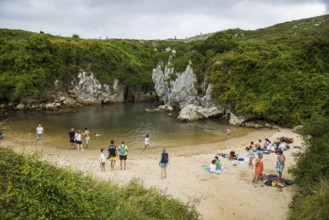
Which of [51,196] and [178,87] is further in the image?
[178,87]

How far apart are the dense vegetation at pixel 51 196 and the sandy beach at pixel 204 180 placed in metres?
0.85

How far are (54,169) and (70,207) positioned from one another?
1.46 meters

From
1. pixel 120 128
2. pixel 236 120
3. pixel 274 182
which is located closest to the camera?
pixel 274 182

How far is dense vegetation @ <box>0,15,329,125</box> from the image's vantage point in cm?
3173

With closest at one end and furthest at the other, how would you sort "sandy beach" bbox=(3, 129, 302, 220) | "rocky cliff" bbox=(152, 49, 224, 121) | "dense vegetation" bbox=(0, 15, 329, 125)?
"sandy beach" bbox=(3, 129, 302, 220)
"dense vegetation" bbox=(0, 15, 329, 125)
"rocky cliff" bbox=(152, 49, 224, 121)

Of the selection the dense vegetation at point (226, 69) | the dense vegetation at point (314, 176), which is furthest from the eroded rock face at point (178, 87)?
the dense vegetation at point (314, 176)

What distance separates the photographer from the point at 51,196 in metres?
5.72

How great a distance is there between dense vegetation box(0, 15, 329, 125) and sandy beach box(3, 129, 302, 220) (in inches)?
398

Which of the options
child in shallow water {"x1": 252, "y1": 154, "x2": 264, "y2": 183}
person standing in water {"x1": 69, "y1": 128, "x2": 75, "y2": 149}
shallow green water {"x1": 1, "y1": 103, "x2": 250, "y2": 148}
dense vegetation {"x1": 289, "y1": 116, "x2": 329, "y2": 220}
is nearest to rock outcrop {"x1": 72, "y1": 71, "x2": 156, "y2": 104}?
shallow green water {"x1": 1, "y1": 103, "x2": 250, "y2": 148}

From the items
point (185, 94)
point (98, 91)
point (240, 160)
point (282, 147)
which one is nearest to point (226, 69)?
point (185, 94)

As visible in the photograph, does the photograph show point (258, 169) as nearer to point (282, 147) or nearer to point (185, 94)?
point (282, 147)

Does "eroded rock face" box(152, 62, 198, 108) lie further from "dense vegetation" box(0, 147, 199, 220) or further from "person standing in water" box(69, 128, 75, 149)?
"dense vegetation" box(0, 147, 199, 220)

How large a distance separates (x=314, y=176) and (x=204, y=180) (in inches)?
224

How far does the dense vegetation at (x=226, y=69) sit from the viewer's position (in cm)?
3173
